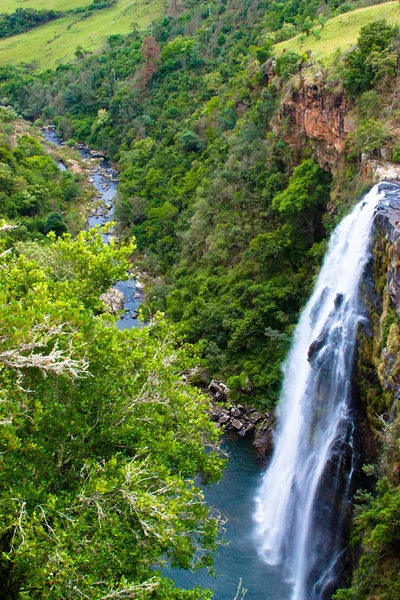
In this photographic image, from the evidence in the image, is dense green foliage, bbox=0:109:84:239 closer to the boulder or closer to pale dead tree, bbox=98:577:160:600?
the boulder

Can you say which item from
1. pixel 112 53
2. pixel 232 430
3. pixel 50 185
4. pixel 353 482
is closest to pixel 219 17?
pixel 112 53

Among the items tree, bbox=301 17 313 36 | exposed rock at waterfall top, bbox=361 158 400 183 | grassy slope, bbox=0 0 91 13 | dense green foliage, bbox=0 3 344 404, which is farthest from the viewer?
grassy slope, bbox=0 0 91 13

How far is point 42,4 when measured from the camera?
385 feet

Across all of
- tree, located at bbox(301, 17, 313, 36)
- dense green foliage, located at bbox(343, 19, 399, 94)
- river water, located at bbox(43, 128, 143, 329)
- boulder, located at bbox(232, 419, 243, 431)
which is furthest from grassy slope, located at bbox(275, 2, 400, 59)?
boulder, located at bbox(232, 419, 243, 431)

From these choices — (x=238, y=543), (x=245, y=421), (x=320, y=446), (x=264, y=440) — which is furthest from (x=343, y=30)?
(x=238, y=543)

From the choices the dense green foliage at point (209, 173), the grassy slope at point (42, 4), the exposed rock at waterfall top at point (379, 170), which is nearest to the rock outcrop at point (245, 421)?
the dense green foliage at point (209, 173)

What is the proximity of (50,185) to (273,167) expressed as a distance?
2609cm

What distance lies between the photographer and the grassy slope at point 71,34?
9806 cm

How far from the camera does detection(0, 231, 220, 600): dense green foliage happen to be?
11977 mm

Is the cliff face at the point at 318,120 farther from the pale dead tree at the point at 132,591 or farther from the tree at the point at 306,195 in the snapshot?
the pale dead tree at the point at 132,591

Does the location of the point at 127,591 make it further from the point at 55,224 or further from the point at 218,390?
the point at 55,224

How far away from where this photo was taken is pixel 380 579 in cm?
1750

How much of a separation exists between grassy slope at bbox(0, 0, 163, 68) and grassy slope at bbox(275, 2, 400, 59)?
193 ft

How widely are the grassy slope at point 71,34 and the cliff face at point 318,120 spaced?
65748 millimetres
